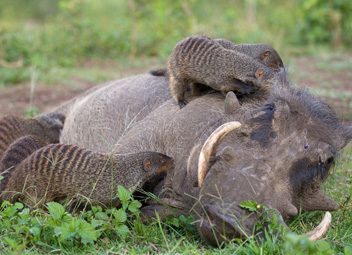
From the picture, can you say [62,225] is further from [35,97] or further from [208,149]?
[35,97]

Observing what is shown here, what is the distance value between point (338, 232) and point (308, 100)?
2.32 feet

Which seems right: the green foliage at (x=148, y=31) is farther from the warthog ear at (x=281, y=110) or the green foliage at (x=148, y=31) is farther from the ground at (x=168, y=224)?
the warthog ear at (x=281, y=110)

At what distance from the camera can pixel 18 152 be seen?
4.25 meters

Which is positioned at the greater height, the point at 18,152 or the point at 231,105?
the point at 231,105

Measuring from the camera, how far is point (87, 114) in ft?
16.9

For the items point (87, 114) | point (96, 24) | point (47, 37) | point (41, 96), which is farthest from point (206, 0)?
point (87, 114)

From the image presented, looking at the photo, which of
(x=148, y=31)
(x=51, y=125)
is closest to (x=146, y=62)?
(x=148, y=31)

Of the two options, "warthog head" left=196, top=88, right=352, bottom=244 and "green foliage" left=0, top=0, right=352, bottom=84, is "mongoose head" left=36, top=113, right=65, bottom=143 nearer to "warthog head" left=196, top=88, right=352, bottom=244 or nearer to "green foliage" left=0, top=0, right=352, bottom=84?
"warthog head" left=196, top=88, right=352, bottom=244

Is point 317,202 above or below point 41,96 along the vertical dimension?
above

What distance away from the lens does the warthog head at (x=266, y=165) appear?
3.18 meters

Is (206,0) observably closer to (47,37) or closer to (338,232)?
(47,37)

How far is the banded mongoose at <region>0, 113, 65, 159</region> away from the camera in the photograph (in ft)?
15.9

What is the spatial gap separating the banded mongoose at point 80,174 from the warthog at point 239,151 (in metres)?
0.14

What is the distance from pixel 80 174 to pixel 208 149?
0.76 m
